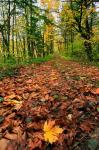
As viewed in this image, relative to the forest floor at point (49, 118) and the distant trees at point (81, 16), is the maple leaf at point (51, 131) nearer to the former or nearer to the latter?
the forest floor at point (49, 118)

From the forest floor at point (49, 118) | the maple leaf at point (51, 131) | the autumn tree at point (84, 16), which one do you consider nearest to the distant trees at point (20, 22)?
the autumn tree at point (84, 16)

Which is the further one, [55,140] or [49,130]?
[49,130]

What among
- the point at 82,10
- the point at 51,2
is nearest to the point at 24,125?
the point at 82,10

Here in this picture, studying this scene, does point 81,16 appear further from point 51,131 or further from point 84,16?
point 51,131

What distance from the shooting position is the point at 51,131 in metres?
2.41

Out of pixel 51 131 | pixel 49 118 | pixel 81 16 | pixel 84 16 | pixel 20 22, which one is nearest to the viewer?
pixel 51 131

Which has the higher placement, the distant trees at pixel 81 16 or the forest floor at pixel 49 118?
→ the distant trees at pixel 81 16

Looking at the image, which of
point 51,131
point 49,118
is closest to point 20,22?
point 49,118

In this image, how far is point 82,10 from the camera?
53.3 ft

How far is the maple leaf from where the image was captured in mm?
2230

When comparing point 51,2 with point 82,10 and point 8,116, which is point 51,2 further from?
point 8,116

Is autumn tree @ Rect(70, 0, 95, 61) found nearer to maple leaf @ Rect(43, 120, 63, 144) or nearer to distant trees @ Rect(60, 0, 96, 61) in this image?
distant trees @ Rect(60, 0, 96, 61)

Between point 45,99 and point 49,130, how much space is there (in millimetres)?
1146

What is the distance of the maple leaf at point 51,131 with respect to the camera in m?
2.23
